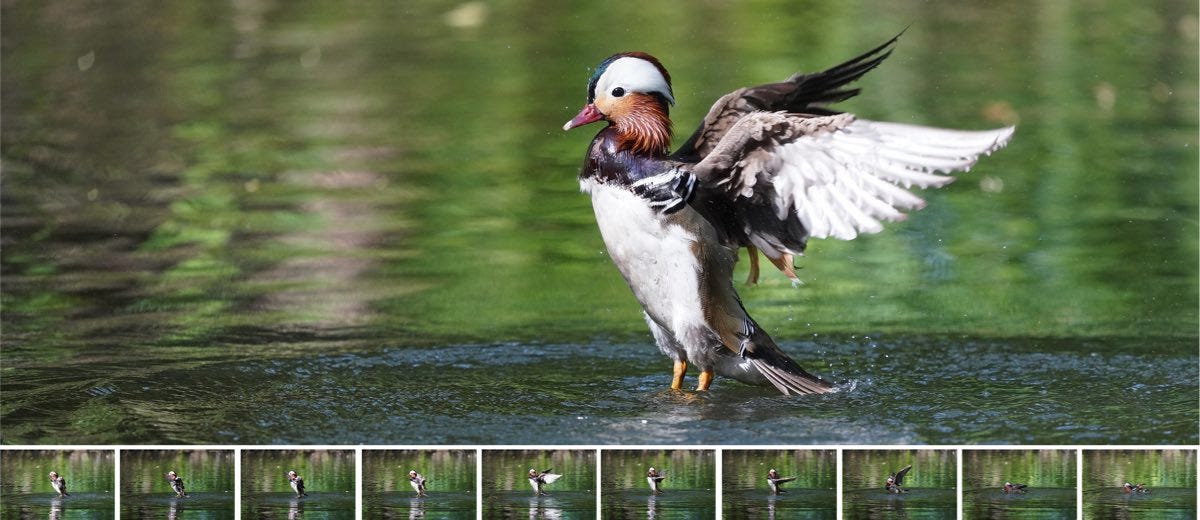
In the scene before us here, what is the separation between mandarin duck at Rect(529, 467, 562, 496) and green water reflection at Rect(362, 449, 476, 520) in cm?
18

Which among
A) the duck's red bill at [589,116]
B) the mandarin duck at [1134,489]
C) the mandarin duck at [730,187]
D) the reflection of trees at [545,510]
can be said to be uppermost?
the duck's red bill at [589,116]

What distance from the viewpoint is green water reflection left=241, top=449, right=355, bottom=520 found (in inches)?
192

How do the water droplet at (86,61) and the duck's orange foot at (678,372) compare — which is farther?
the water droplet at (86,61)

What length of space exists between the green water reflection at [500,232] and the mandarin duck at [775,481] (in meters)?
0.97

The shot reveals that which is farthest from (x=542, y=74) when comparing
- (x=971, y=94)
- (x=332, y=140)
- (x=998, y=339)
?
(x=998, y=339)

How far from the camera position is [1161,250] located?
890 centimetres

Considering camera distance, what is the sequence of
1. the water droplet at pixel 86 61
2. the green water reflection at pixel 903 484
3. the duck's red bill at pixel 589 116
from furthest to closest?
the water droplet at pixel 86 61, the duck's red bill at pixel 589 116, the green water reflection at pixel 903 484

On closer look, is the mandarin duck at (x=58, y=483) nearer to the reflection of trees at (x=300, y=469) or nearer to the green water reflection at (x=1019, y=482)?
the reflection of trees at (x=300, y=469)

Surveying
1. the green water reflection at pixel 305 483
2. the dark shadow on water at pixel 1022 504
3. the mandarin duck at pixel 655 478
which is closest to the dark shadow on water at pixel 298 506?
the green water reflection at pixel 305 483

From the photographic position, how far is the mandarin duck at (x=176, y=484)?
16.2 ft

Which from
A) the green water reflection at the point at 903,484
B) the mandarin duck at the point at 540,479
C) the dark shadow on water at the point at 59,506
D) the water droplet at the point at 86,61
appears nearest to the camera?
the dark shadow on water at the point at 59,506

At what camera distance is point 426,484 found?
5.01m

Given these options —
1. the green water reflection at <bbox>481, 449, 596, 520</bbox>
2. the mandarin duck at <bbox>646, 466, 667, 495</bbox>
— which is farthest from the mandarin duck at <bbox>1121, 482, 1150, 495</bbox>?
the green water reflection at <bbox>481, 449, 596, 520</bbox>

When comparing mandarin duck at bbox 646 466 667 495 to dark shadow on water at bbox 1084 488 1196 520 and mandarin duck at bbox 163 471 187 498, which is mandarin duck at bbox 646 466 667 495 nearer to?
dark shadow on water at bbox 1084 488 1196 520
